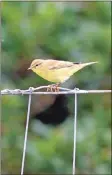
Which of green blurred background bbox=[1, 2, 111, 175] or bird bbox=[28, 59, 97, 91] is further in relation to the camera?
green blurred background bbox=[1, 2, 111, 175]

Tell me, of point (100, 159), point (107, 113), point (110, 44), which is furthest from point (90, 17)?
point (100, 159)

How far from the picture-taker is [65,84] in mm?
2211

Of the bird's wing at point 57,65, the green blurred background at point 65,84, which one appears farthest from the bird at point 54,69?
the green blurred background at point 65,84

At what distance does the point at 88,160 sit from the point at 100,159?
0.13 feet

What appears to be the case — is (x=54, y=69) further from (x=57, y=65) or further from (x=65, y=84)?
(x=65, y=84)

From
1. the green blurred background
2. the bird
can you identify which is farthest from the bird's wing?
the green blurred background

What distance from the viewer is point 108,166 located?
2.34 metres

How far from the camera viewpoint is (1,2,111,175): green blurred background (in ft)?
7.47

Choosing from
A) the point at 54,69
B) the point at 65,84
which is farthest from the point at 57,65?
the point at 65,84

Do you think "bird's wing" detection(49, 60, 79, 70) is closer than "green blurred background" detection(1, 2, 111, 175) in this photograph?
Yes

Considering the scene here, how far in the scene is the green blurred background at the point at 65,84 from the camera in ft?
7.47

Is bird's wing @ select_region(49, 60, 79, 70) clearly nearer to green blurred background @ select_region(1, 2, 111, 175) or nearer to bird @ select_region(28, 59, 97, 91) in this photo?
bird @ select_region(28, 59, 97, 91)

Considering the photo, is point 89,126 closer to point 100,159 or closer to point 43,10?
point 100,159

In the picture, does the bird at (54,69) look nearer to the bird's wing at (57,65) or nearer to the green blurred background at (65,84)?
the bird's wing at (57,65)
